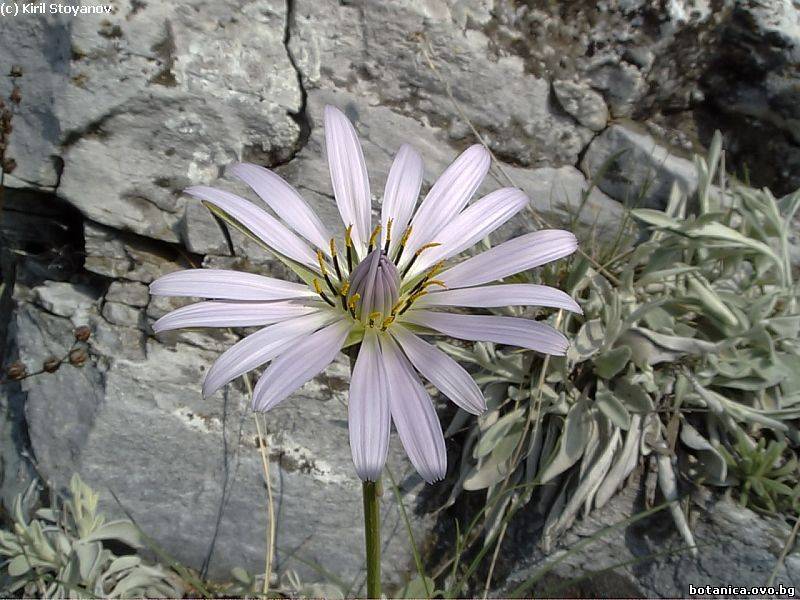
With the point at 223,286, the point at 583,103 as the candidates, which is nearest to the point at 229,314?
the point at 223,286

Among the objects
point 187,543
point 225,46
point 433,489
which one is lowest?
point 187,543

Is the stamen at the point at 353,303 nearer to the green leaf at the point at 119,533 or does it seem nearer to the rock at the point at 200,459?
the rock at the point at 200,459

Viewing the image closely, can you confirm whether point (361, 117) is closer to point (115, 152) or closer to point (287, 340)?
point (115, 152)

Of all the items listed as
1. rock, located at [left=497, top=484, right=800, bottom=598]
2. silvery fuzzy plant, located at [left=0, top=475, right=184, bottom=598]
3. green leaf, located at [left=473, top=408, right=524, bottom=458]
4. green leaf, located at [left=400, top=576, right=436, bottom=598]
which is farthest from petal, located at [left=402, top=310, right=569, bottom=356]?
silvery fuzzy plant, located at [left=0, top=475, right=184, bottom=598]

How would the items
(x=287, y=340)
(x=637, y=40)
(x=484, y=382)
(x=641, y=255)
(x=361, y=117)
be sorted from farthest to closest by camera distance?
(x=637, y=40) → (x=361, y=117) → (x=641, y=255) → (x=484, y=382) → (x=287, y=340)

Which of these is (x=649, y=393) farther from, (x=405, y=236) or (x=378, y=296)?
(x=378, y=296)

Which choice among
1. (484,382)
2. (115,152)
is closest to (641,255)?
(484,382)
